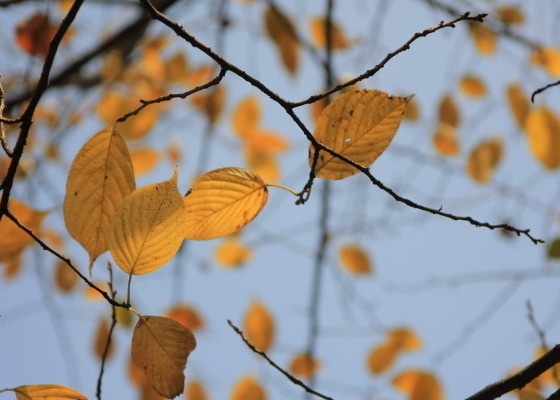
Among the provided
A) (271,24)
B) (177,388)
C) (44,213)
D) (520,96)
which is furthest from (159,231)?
(520,96)

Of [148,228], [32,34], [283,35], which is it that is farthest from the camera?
[283,35]

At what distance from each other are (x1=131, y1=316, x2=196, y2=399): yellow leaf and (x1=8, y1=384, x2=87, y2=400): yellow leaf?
0.22ft

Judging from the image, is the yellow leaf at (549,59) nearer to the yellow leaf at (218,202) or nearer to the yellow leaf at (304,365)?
the yellow leaf at (304,365)

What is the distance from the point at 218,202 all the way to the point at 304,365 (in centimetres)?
101

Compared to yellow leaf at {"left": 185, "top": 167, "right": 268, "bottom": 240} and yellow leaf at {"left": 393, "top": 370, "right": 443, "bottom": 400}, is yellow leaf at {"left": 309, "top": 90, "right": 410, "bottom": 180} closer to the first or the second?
yellow leaf at {"left": 185, "top": 167, "right": 268, "bottom": 240}

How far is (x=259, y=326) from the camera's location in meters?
1.32

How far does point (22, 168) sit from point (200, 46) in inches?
50.5

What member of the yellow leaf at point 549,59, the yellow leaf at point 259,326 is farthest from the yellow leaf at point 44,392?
the yellow leaf at point 549,59

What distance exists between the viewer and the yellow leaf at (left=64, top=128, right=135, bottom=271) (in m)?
0.50

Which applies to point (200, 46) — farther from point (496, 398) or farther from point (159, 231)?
point (496, 398)

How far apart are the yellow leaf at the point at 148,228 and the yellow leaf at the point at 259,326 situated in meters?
0.86

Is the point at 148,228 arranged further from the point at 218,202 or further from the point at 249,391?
the point at 249,391

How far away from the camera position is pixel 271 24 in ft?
4.53

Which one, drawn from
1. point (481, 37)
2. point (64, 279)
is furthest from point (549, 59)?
point (64, 279)
